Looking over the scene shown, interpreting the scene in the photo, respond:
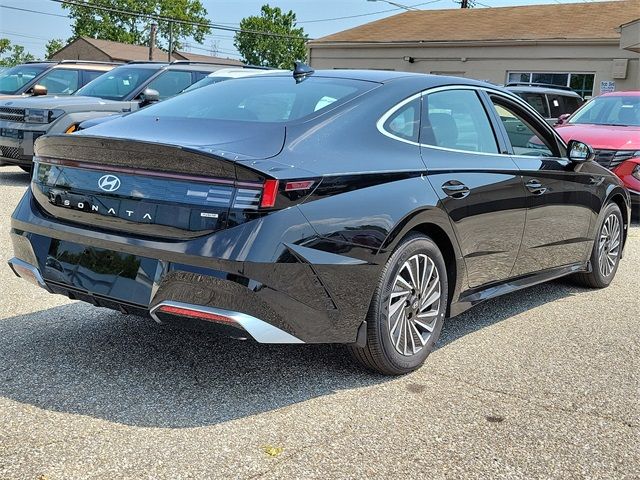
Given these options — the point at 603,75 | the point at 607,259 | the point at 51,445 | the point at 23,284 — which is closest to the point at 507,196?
the point at 607,259

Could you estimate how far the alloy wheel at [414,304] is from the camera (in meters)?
3.92

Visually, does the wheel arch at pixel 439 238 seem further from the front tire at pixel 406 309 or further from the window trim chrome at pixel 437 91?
the window trim chrome at pixel 437 91

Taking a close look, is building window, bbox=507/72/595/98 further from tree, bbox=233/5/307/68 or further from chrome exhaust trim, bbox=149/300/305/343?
tree, bbox=233/5/307/68

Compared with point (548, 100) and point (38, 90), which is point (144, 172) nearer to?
point (38, 90)

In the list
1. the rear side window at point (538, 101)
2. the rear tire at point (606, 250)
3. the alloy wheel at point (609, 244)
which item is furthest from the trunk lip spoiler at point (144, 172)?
the rear side window at point (538, 101)

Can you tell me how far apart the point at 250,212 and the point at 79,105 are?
7.83 meters

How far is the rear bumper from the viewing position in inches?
130

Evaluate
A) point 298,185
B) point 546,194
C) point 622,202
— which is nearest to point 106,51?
point 622,202

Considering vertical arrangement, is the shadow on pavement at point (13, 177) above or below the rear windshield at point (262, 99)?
below

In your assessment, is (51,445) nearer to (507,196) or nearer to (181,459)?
(181,459)

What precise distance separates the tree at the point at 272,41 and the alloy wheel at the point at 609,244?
10507cm

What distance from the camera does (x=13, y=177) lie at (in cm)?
1135

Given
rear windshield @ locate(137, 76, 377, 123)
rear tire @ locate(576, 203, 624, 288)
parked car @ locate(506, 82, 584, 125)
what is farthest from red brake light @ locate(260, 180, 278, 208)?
parked car @ locate(506, 82, 584, 125)

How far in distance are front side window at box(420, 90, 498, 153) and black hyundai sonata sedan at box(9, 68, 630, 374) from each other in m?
0.01
